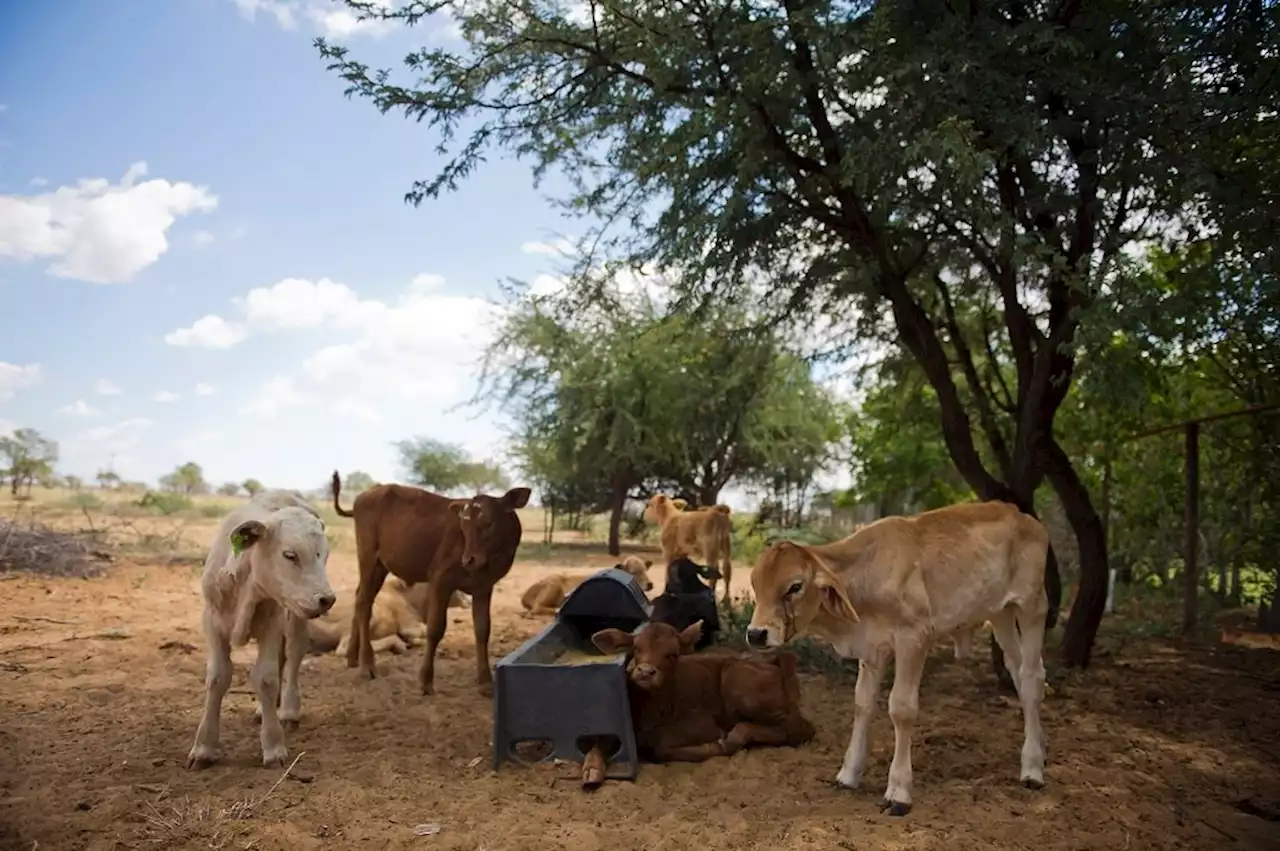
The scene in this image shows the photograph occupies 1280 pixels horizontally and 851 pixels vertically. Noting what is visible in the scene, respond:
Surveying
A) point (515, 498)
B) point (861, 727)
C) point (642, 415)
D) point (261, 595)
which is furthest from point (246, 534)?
point (642, 415)

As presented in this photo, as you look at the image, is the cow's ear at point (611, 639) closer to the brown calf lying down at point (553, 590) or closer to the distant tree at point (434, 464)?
the brown calf lying down at point (553, 590)

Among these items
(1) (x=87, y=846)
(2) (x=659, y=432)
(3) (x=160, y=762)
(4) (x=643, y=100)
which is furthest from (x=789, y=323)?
(2) (x=659, y=432)

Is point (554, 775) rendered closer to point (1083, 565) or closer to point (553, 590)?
point (1083, 565)

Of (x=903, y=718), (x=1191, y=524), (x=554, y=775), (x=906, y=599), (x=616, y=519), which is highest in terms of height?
(x=1191, y=524)

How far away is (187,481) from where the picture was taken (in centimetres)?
2784

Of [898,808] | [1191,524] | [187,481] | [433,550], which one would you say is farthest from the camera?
[187,481]

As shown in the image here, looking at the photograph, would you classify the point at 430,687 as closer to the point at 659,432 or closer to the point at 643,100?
the point at 643,100

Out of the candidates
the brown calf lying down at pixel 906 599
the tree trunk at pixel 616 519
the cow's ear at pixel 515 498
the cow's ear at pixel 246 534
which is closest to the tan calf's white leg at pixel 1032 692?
the brown calf lying down at pixel 906 599

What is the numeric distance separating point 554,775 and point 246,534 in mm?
2095

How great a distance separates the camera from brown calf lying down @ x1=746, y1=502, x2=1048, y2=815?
4895 millimetres

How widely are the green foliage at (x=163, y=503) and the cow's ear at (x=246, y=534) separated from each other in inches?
700

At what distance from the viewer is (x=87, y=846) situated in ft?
13.1

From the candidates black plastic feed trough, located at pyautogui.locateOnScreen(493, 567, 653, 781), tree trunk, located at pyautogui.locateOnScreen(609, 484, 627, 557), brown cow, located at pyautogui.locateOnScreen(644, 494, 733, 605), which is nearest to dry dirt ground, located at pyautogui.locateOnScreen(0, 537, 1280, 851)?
black plastic feed trough, located at pyautogui.locateOnScreen(493, 567, 653, 781)

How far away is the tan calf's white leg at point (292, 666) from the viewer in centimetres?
604
